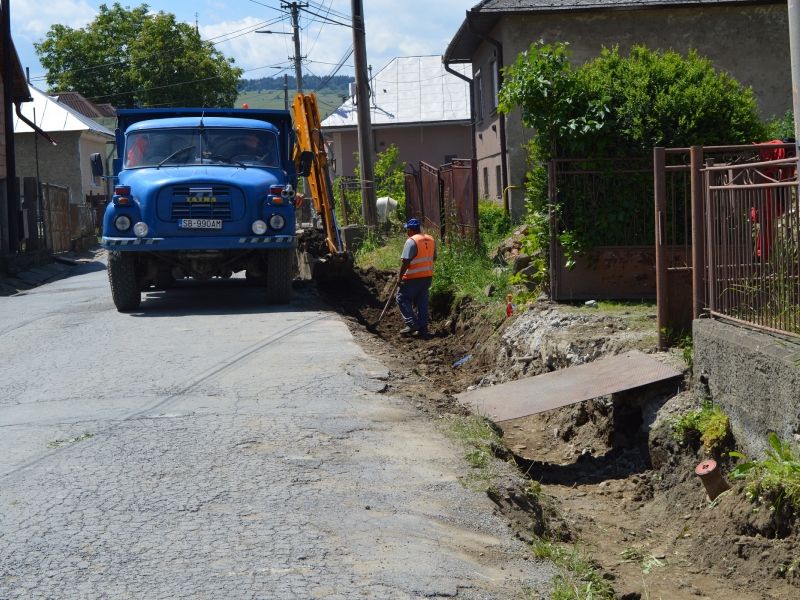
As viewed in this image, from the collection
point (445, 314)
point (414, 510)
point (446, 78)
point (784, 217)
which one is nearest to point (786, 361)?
point (784, 217)

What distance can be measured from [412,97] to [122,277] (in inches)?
1306

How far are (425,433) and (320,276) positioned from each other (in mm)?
9424

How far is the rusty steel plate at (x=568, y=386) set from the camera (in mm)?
7039

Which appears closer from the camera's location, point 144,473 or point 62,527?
point 62,527

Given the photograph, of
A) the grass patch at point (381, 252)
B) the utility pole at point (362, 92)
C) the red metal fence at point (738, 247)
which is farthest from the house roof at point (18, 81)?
the red metal fence at point (738, 247)

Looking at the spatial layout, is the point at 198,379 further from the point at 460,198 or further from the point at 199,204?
the point at 460,198

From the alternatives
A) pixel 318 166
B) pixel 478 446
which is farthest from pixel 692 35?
pixel 478 446

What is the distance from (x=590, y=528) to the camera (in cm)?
574

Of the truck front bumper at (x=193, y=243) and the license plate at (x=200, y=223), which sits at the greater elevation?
the license plate at (x=200, y=223)

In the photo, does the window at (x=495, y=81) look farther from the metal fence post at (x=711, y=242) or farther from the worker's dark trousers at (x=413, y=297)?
the metal fence post at (x=711, y=242)

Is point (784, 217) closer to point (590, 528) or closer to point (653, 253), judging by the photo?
point (590, 528)

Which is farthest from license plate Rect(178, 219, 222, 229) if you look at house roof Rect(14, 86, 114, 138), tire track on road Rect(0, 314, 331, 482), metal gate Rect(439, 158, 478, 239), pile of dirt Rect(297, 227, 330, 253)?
house roof Rect(14, 86, 114, 138)

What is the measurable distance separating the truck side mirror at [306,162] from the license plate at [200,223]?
83.2 inches

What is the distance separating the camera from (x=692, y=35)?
60.4 ft
